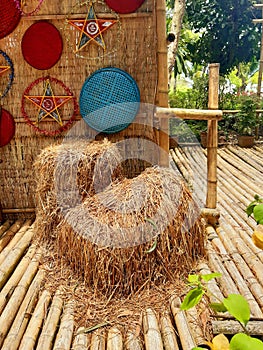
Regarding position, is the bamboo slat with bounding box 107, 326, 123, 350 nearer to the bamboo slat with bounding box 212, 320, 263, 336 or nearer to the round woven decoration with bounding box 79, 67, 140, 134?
the bamboo slat with bounding box 212, 320, 263, 336

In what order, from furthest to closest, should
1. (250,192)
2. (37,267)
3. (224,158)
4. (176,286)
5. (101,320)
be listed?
(224,158)
(250,192)
(37,267)
(176,286)
(101,320)

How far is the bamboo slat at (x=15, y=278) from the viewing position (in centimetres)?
211

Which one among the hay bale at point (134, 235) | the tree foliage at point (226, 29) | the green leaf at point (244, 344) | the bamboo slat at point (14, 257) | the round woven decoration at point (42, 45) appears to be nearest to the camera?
the green leaf at point (244, 344)

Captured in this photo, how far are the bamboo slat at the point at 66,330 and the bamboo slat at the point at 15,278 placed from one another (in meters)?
0.40

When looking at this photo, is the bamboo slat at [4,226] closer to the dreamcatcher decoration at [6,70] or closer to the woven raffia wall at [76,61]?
the woven raffia wall at [76,61]

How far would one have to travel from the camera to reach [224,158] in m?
6.09

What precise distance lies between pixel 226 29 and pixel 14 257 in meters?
8.16

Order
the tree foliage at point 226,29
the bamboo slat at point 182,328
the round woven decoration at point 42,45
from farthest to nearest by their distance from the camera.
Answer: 1. the tree foliage at point 226,29
2. the round woven decoration at point 42,45
3. the bamboo slat at point 182,328

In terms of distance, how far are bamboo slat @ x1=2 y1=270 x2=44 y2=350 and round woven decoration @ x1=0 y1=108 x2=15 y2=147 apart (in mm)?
1327

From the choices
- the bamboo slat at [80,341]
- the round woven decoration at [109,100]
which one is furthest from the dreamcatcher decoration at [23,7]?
the bamboo slat at [80,341]

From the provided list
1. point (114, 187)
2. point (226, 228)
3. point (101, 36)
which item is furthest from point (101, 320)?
point (101, 36)

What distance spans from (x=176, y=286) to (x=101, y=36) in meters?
2.00

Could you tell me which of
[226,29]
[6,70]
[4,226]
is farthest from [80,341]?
[226,29]

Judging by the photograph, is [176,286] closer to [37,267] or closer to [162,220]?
[162,220]
